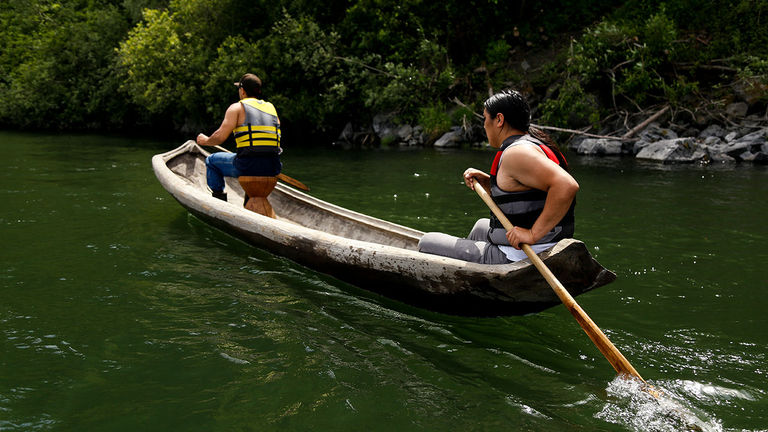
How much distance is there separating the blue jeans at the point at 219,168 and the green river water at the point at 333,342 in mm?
574

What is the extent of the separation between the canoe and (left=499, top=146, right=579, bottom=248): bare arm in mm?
139

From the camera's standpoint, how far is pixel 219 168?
6.86 metres

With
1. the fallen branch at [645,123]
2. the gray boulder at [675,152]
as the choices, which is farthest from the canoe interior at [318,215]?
the fallen branch at [645,123]

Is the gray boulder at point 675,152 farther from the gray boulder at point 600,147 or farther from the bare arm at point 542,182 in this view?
the bare arm at point 542,182

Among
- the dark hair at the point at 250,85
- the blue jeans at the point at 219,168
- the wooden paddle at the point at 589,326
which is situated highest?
the dark hair at the point at 250,85

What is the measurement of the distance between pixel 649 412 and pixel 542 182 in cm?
131

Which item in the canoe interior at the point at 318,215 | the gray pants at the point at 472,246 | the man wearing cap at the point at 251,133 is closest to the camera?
the gray pants at the point at 472,246

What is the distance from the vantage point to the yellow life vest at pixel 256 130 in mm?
6359

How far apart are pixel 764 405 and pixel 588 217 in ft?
16.5

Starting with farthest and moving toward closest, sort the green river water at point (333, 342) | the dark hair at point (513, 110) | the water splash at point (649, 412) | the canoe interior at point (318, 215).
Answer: the canoe interior at point (318, 215)
the dark hair at point (513, 110)
the green river water at point (333, 342)
the water splash at point (649, 412)

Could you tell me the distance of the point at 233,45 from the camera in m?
21.2

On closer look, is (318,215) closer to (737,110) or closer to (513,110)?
(513,110)

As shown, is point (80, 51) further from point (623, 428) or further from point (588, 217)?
point (623, 428)

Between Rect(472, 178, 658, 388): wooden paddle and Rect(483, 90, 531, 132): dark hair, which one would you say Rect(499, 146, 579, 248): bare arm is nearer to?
Rect(472, 178, 658, 388): wooden paddle
